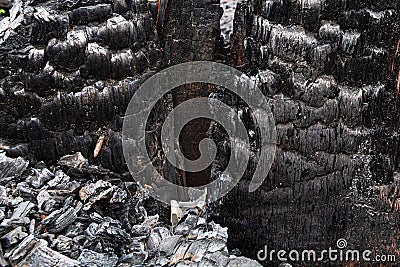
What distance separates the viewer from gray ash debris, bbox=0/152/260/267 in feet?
4.61

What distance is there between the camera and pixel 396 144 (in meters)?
1.63

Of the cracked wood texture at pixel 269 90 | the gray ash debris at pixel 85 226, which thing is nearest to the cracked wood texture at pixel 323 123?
the cracked wood texture at pixel 269 90

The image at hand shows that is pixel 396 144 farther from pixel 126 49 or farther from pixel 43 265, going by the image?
pixel 43 265

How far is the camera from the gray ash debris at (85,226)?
1404mm

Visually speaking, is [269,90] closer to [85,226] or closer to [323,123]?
[323,123]

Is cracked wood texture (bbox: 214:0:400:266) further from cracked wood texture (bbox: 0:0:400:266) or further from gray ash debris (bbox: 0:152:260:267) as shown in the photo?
gray ash debris (bbox: 0:152:260:267)

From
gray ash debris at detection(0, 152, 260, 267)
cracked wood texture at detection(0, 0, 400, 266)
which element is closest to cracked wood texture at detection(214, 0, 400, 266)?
cracked wood texture at detection(0, 0, 400, 266)

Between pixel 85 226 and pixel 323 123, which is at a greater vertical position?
pixel 323 123

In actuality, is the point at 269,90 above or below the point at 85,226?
above

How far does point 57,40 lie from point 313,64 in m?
0.71

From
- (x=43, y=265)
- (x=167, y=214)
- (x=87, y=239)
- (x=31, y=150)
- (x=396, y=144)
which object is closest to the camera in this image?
(x=43, y=265)

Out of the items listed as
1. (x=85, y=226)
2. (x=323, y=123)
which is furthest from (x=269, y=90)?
(x=85, y=226)

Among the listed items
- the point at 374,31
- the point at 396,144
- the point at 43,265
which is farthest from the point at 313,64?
the point at 43,265

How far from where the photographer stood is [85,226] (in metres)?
1.52
